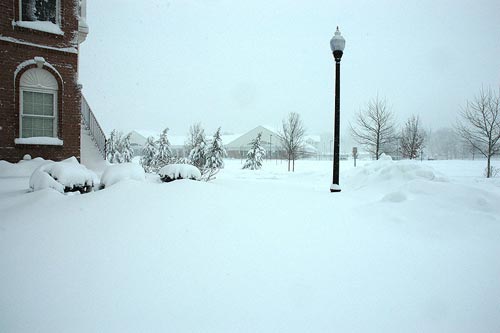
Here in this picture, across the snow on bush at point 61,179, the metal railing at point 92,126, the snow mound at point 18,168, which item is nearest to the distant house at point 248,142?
the metal railing at point 92,126

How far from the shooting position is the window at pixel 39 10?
360 inches

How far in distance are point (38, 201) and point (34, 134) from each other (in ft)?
21.8

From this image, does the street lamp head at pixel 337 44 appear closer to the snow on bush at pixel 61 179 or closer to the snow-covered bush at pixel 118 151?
the snow on bush at pixel 61 179

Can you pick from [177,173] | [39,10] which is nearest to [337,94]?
[177,173]

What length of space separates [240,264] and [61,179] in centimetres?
402

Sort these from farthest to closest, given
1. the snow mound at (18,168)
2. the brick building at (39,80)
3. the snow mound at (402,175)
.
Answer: the brick building at (39,80), the snow mound at (18,168), the snow mound at (402,175)

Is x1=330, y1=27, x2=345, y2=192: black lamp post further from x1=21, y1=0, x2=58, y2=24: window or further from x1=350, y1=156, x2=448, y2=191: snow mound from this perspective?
x1=21, y1=0, x2=58, y2=24: window

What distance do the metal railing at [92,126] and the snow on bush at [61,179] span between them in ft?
25.0

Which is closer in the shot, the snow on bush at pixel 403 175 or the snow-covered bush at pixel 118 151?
the snow on bush at pixel 403 175

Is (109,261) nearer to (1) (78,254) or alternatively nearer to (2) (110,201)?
(1) (78,254)

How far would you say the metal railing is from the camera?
1219 centimetres

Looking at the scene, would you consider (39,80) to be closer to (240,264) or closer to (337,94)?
(337,94)

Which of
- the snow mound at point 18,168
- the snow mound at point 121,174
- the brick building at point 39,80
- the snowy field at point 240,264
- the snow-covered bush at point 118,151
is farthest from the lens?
the snow-covered bush at point 118,151

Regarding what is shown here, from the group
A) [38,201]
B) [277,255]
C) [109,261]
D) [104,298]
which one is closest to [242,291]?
[277,255]
